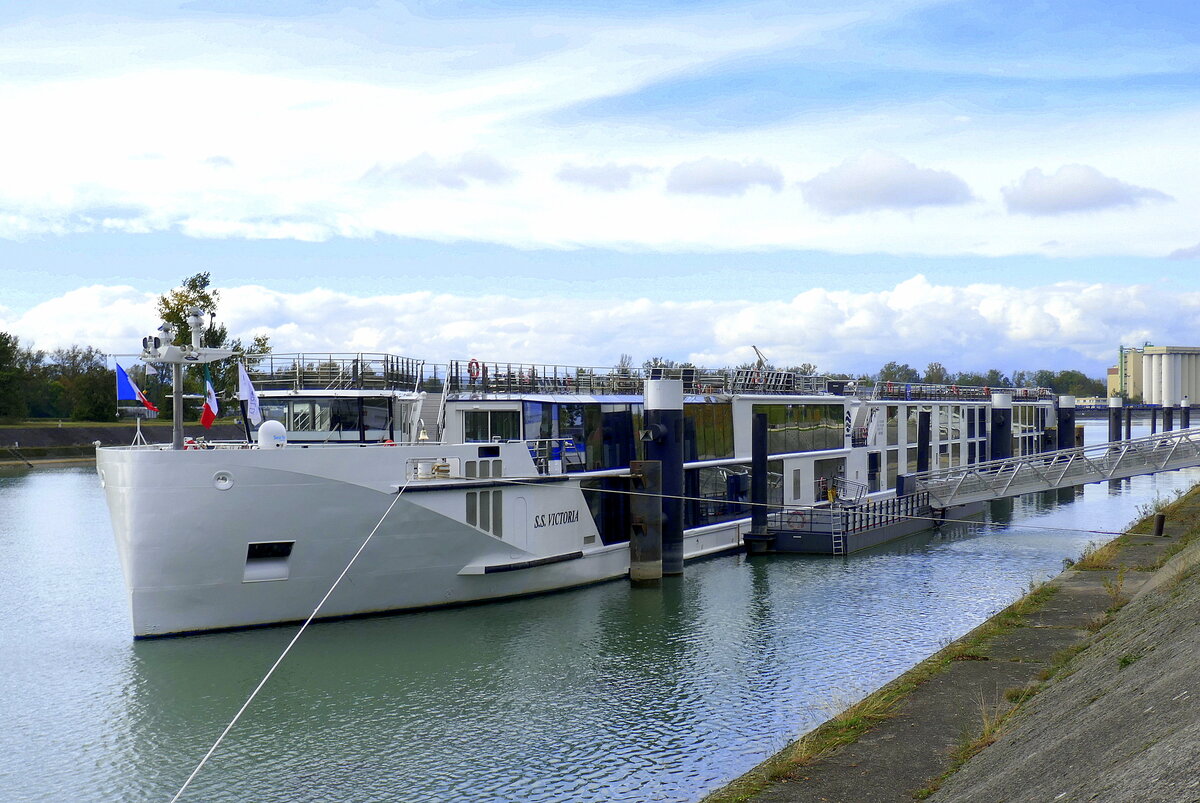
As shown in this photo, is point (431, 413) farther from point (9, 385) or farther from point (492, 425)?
point (9, 385)

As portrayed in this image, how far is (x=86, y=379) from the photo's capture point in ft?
298

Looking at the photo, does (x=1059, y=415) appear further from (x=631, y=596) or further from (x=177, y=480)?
(x=177, y=480)

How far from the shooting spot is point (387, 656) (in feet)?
60.3

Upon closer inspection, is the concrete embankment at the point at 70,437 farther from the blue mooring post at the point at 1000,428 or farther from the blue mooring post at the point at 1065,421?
the blue mooring post at the point at 1065,421

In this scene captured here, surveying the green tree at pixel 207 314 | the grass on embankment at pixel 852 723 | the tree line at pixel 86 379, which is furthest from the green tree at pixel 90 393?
the grass on embankment at pixel 852 723

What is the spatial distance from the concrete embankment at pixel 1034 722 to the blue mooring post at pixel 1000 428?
2987cm

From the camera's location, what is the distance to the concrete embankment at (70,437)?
75188 millimetres

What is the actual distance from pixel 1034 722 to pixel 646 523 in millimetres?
15197

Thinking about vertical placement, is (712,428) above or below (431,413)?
below

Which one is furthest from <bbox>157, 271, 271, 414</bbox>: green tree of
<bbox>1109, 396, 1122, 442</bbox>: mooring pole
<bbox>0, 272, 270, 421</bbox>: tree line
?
<bbox>1109, 396, 1122, 442</bbox>: mooring pole

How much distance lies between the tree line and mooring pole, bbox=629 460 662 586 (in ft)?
123

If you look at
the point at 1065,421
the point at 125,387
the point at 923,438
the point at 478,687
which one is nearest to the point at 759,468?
the point at 923,438

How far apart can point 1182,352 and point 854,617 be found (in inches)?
7908

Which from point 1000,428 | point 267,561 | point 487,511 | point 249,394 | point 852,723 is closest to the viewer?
point 852,723
